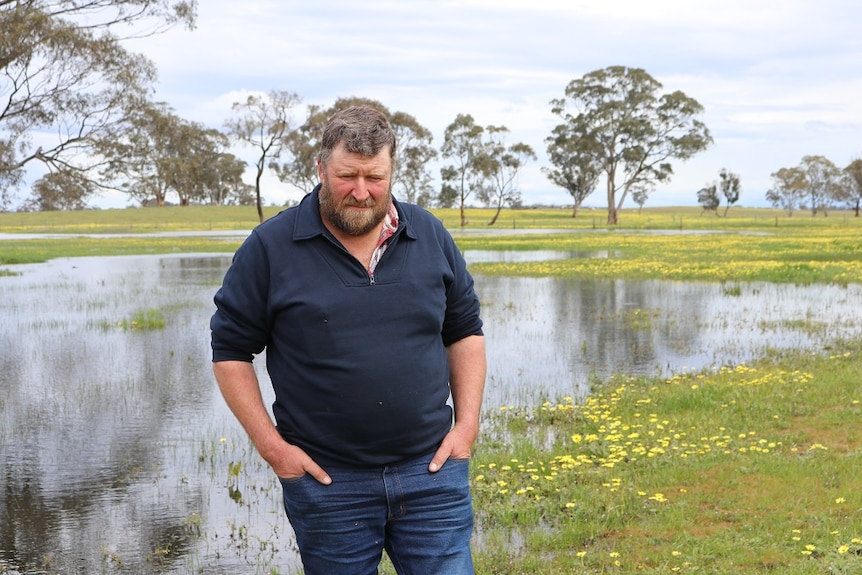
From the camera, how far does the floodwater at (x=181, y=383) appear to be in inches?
249

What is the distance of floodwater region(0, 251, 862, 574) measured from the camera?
632 centimetres

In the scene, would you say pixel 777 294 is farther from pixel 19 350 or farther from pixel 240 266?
pixel 240 266

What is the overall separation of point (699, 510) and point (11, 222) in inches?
3569

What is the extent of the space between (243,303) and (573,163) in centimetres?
8509

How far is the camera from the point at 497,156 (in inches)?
3209

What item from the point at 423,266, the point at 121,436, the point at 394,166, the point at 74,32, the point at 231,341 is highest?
the point at 74,32

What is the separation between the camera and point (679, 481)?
6.65 metres

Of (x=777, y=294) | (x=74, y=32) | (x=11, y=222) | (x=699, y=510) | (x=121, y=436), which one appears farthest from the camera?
(x=11, y=222)

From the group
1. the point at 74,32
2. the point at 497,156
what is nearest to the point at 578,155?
the point at 497,156

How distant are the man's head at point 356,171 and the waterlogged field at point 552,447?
8.92 ft

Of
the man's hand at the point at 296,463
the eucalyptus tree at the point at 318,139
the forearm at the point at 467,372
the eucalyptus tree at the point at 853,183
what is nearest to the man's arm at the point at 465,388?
the forearm at the point at 467,372

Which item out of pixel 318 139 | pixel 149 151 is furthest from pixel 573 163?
pixel 149 151

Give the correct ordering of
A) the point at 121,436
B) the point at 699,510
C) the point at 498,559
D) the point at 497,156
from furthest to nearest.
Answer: the point at 497,156 → the point at 121,436 → the point at 699,510 → the point at 498,559

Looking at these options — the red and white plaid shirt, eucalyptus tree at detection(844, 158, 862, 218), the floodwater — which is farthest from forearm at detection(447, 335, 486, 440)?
eucalyptus tree at detection(844, 158, 862, 218)
